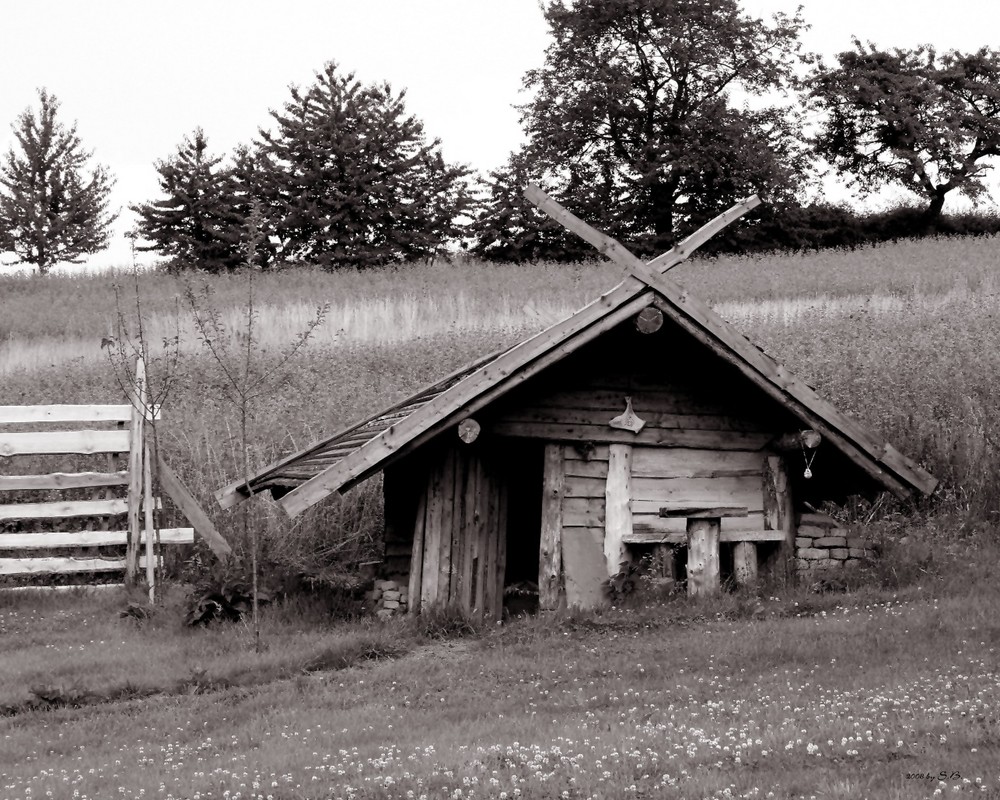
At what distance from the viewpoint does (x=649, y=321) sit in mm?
10688

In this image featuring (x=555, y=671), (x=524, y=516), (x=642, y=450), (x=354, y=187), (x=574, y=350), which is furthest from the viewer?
(x=354, y=187)

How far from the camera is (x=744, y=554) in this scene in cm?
1141

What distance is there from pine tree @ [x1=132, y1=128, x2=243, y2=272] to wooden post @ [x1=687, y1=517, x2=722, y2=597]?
33.8m

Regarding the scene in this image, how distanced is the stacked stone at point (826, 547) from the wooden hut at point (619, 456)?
154mm

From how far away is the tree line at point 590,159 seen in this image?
143 ft

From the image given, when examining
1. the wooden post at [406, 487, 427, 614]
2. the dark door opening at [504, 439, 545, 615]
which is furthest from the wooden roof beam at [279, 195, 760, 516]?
the dark door opening at [504, 439, 545, 615]

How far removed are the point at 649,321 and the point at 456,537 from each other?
2680 mm

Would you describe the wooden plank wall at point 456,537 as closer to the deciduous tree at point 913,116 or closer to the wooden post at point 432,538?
the wooden post at point 432,538

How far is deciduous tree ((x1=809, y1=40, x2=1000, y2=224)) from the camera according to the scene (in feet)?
155

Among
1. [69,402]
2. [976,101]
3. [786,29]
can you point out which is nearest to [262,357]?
[69,402]

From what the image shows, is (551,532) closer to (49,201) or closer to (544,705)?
(544,705)

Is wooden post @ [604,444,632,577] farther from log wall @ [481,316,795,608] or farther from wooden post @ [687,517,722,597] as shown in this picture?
wooden post @ [687,517,722,597]

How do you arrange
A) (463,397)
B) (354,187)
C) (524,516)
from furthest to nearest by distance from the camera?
(354,187), (524,516), (463,397)

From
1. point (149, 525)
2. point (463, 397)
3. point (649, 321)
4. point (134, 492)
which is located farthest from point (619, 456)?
point (134, 492)
